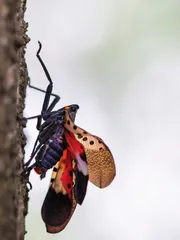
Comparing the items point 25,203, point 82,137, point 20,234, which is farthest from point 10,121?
point 82,137

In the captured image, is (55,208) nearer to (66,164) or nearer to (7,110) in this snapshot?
(66,164)

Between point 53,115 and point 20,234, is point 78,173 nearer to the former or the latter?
point 53,115

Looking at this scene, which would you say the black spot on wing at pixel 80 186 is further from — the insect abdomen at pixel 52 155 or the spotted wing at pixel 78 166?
the insect abdomen at pixel 52 155

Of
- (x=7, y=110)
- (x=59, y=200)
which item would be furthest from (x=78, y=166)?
(x=7, y=110)

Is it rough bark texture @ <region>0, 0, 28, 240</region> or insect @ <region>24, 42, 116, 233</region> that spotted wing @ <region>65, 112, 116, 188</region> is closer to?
insect @ <region>24, 42, 116, 233</region>

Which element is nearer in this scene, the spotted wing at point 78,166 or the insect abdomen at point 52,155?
the spotted wing at point 78,166

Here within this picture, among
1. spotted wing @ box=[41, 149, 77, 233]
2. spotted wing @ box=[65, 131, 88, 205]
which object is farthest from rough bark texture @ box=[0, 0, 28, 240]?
spotted wing @ box=[41, 149, 77, 233]

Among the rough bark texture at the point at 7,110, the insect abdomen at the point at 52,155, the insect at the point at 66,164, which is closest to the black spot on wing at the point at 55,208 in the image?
the insect at the point at 66,164
